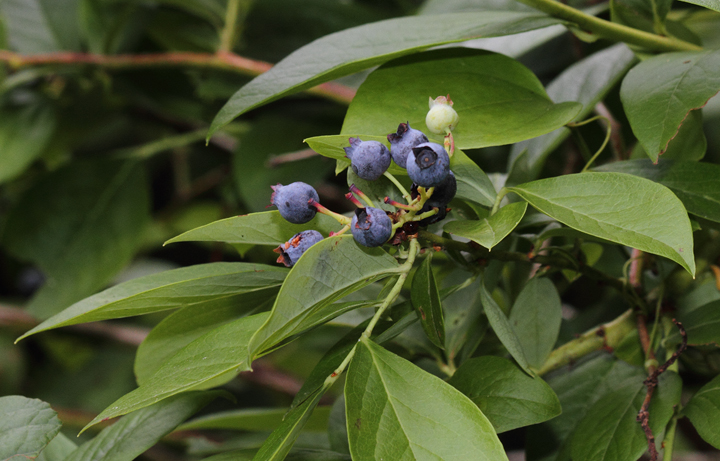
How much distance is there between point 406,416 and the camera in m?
0.45

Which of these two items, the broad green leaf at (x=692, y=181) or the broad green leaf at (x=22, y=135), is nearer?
the broad green leaf at (x=692, y=181)

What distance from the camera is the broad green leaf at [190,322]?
0.59 metres

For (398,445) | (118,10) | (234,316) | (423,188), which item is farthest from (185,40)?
(398,445)

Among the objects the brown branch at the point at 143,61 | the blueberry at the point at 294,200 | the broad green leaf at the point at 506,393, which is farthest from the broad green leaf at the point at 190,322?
the brown branch at the point at 143,61

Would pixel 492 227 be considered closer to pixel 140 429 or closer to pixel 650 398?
pixel 650 398

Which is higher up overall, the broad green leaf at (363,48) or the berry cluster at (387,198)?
the broad green leaf at (363,48)

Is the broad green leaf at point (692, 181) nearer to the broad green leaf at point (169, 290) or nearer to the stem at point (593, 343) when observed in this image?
the stem at point (593, 343)

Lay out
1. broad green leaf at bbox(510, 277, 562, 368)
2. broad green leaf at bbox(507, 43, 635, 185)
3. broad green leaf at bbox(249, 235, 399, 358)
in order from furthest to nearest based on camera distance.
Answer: broad green leaf at bbox(507, 43, 635, 185)
broad green leaf at bbox(510, 277, 562, 368)
broad green leaf at bbox(249, 235, 399, 358)

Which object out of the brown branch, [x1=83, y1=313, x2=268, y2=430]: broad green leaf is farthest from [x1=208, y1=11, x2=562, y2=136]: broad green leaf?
the brown branch

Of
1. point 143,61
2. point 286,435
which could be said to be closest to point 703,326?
point 286,435

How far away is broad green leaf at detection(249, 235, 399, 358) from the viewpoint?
0.40 metres

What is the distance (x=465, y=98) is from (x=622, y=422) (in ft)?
1.22

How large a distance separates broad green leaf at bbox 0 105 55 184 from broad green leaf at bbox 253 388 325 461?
110cm

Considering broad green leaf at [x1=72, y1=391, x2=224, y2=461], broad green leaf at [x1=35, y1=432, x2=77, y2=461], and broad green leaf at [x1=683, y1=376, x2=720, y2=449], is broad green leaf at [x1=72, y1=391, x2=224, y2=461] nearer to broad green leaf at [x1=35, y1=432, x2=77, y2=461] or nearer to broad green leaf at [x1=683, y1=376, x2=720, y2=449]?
broad green leaf at [x1=35, y1=432, x2=77, y2=461]
